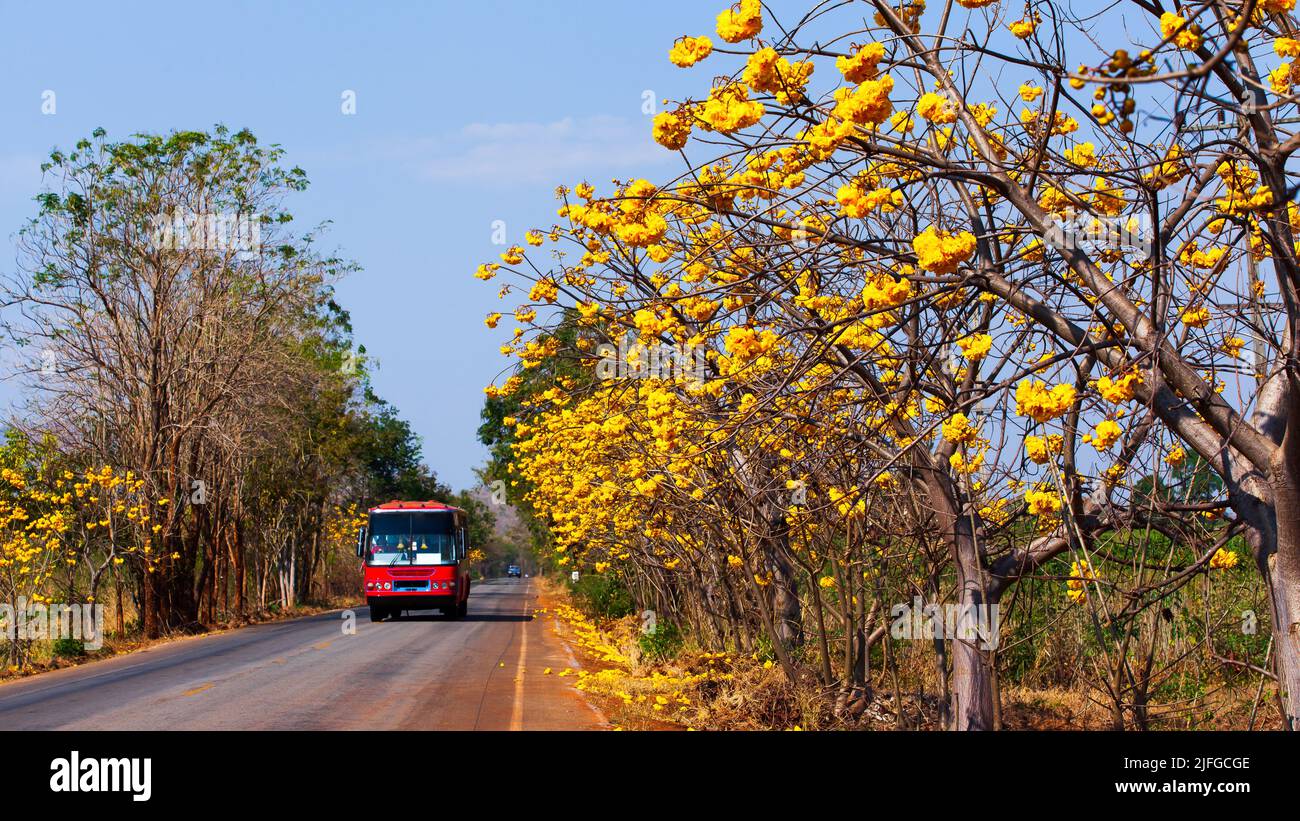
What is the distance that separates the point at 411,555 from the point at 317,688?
1829 cm

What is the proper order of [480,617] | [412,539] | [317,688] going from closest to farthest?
[317,688]
[412,539]
[480,617]

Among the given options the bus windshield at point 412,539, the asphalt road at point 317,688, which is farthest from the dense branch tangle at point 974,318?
the bus windshield at point 412,539

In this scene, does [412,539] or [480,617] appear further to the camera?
[480,617]

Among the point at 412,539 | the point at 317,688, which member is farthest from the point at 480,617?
the point at 317,688

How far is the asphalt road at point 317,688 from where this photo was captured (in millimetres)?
11656

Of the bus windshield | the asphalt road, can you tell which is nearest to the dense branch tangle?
the asphalt road

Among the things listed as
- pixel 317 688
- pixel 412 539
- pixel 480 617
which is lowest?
pixel 480 617

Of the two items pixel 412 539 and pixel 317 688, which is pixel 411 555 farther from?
pixel 317 688

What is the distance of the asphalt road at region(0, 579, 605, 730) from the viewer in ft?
38.2

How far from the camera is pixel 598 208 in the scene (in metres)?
7.53

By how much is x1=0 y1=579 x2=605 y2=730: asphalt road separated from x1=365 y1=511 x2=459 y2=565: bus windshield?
23.2 ft

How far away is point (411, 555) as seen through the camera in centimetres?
3297

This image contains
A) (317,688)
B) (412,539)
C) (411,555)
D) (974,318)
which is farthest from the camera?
(411,555)

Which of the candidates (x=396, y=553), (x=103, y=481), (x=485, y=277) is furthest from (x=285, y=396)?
(x=485, y=277)
